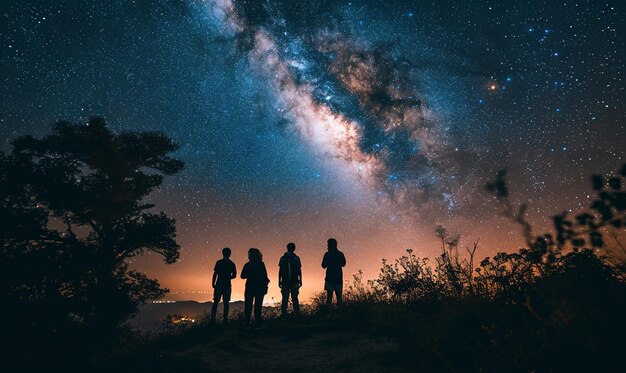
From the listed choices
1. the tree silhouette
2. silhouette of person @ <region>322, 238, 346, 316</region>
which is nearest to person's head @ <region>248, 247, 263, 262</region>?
silhouette of person @ <region>322, 238, 346, 316</region>

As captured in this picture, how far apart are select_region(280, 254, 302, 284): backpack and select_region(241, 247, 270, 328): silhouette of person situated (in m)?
0.60

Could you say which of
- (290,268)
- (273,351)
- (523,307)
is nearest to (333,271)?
(290,268)

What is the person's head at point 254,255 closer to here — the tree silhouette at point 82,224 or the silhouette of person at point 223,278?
the silhouette of person at point 223,278

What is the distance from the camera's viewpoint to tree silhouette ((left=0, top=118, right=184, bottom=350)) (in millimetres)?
12094

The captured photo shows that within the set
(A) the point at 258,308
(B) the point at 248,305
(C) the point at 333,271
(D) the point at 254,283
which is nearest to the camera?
(A) the point at 258,308

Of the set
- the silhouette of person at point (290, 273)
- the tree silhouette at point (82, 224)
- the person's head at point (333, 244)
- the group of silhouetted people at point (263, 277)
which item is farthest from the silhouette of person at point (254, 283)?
the tree silhouette at point (82, 224)

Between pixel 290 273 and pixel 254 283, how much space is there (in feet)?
3.78

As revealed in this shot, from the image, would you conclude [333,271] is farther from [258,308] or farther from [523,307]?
[523,307]

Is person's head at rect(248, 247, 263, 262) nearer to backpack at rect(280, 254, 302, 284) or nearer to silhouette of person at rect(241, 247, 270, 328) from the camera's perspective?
silhouette of person at rect(241, 247, 270, 328)

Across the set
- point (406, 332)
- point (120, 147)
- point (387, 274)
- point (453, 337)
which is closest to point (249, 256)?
point (387, 274)

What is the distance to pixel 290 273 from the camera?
397 inches

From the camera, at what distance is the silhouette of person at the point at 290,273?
33.2 feet

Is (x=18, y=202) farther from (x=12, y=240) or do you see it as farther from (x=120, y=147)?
(x=120, y=147)

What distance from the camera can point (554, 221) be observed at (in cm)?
230
